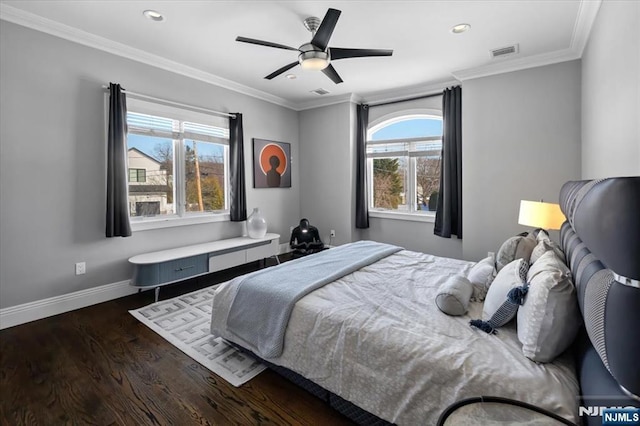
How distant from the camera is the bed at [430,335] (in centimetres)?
80

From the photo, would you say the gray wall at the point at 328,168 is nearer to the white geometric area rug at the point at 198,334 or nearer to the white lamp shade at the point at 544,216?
the white geometric area rug at the point at 198,334

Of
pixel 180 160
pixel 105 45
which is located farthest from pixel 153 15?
pixel 180 160

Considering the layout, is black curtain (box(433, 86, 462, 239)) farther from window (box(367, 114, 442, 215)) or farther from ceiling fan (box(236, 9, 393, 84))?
ceiling fan (box(236, 9, 393, 84))

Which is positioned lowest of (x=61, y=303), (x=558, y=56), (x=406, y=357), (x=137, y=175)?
(x=61, y=303)

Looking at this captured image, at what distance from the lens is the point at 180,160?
405cm

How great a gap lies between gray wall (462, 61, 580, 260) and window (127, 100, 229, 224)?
3.51 meters

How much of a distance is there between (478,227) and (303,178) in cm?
314

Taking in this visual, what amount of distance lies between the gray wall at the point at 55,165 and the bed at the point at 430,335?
1.91 metres

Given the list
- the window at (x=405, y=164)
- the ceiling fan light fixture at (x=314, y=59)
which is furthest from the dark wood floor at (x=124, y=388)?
the window at (x=405, y=164)

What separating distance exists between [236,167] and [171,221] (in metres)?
1.21

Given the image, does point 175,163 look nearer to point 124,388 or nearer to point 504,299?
point 124,388

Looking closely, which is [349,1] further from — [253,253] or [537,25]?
[253,253]

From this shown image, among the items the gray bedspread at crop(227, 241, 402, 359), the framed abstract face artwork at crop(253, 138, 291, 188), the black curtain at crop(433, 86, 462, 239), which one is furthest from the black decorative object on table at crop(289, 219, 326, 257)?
the gray bedspread at crop(227, 241, 402, 359)

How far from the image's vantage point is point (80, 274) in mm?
3160
